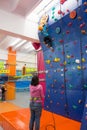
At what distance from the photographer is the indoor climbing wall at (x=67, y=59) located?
400 cm

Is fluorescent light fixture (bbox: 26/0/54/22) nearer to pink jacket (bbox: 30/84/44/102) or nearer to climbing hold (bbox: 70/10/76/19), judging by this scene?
climbing hold (bbox: 70/10/76/19)

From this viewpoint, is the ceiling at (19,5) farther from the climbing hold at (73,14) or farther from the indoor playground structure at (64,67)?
the climbing hold at (73,14)

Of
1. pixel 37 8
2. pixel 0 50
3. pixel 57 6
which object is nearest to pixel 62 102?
A: pixel 57 6

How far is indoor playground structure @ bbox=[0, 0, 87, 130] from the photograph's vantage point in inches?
156

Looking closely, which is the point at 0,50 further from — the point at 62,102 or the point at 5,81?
the point at 62,102

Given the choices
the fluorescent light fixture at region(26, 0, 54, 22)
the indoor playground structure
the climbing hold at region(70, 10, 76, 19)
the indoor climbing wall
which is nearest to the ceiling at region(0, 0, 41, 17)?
the fluorescent light fixture at region(26, 0, 54, 22)

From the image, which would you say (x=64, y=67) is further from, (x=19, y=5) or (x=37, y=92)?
(x=19, y=5)

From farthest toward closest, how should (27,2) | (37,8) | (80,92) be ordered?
(37,8) → (27,2) → (80,92)

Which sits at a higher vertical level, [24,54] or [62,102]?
[24,54]

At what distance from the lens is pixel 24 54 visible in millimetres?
14555

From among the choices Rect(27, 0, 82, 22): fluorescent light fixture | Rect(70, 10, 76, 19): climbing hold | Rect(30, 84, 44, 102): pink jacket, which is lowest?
Rect(30, 84, 44, 102): pink jacket

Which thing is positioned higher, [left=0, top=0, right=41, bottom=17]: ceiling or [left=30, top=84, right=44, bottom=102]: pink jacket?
[left=0, top=0, right=41, bottom=17]: ceiling

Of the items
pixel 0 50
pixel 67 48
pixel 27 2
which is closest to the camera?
pixel 67 48

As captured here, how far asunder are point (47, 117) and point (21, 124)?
3.05ft
